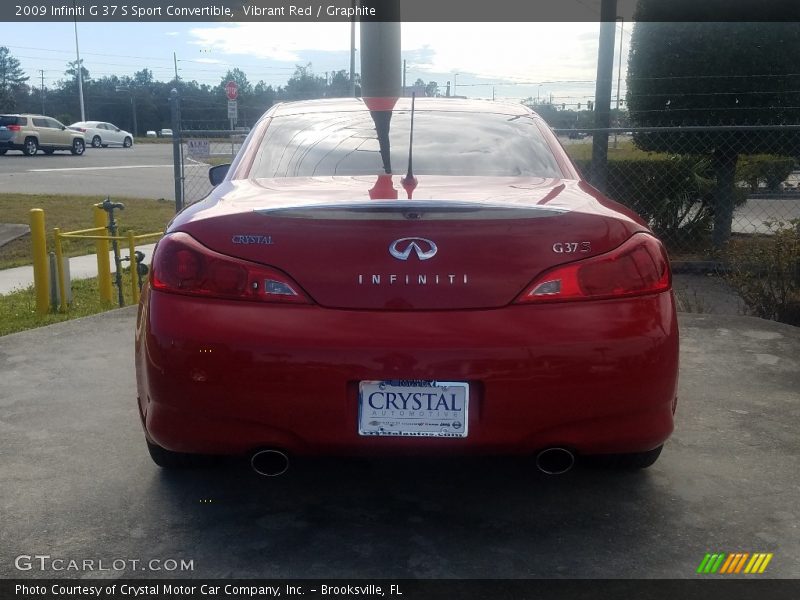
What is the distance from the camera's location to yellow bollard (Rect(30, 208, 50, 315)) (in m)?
Answer: 7.67

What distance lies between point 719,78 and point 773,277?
15.4ft

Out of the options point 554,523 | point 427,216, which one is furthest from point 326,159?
point 554,523

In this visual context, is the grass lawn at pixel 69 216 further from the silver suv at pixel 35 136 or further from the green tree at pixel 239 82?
the green tree at pixel 239 82

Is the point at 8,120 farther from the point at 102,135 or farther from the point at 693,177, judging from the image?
the point at 693,177

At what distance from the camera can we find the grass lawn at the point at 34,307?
735cm

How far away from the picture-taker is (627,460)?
10.9 feet

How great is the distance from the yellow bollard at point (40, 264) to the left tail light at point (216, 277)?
5361 mm

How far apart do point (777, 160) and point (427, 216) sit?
10.2 metres

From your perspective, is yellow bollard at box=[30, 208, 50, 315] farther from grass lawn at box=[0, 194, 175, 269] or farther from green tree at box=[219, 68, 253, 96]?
green tree at box=[219, 68, 253, 96]

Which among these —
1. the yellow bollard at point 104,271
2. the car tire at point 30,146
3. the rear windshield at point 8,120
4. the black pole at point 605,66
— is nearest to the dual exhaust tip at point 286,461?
the yellow bollard at point 104,271

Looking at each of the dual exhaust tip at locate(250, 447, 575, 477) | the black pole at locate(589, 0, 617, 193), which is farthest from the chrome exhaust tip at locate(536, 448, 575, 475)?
the black pole at locate(589, 0, 617, 193)

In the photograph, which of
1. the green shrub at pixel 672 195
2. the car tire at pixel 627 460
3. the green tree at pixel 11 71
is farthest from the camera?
the green tree at pixel 11 71

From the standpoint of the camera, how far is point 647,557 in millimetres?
2818

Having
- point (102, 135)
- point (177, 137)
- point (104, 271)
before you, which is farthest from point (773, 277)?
point (102, 135)
